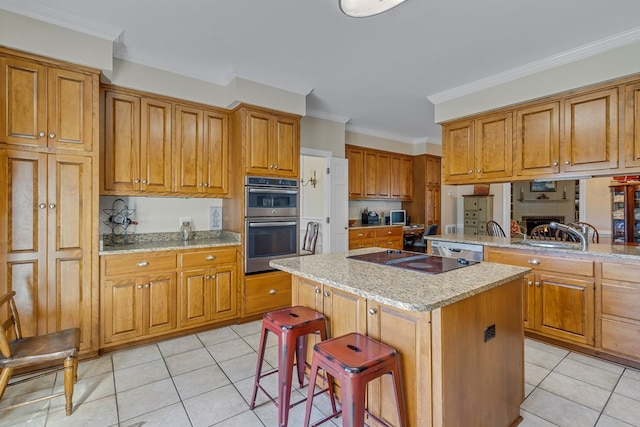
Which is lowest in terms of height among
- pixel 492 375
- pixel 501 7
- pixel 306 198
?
pixel 492 375

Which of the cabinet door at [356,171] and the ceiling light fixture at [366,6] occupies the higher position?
the ceiling light fixture at [366,6]

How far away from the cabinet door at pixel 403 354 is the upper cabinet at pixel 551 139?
2.55 metres

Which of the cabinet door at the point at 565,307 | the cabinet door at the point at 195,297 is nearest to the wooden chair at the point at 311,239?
the cabinet door at the point at 195,297

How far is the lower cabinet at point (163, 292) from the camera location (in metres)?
2.69

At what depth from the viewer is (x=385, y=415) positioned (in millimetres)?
1574

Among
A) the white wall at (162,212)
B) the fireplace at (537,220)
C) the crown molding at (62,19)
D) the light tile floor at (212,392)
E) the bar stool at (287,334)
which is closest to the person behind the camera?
the bar stool at (287,334)

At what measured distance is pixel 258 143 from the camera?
343 cm

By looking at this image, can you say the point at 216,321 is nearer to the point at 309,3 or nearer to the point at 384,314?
the point at 384,314

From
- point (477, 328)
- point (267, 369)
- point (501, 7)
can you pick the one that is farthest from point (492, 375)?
point (501, 7)

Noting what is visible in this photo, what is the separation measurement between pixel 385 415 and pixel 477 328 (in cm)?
65

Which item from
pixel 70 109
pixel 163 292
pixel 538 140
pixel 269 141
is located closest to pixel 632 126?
pixel 538 140

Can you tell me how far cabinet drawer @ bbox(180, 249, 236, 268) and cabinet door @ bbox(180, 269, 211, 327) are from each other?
0.26 ft

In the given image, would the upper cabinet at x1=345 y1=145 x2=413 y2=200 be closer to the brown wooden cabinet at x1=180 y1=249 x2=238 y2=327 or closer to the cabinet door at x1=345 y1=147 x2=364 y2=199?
the cabinet door at x1=345 y1=147 x2=364 y2=199

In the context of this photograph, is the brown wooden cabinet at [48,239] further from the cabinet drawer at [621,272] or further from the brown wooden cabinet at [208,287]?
the cabinet drawer at [621,272]
